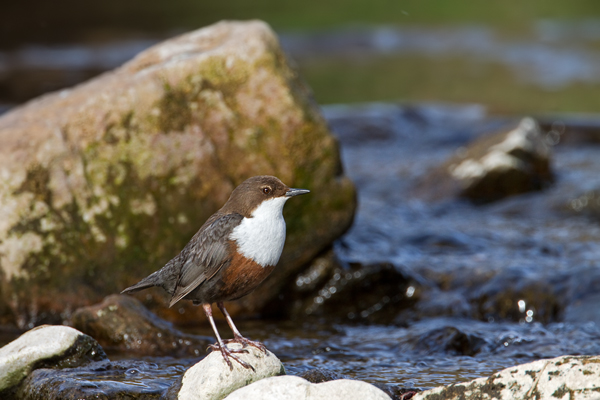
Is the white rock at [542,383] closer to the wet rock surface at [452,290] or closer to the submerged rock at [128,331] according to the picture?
the wet rock surface at [452,290]

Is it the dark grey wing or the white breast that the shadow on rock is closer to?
the dark grey wing

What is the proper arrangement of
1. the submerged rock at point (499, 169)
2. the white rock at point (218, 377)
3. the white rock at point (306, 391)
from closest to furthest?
the white rock at point (306, 391)
the white rock at point (218, 377)
the submerged rock at point (499, 169)

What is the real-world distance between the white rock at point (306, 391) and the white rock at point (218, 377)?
0.26 m

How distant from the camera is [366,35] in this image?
26.6 meters

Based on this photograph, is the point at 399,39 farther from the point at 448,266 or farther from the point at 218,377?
the point at 218,377

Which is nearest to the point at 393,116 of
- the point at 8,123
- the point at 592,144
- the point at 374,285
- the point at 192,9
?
the point at 592,144

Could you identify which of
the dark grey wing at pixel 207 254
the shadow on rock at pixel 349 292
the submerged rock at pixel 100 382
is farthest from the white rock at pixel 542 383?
the shadow on rock at pixel 349 292

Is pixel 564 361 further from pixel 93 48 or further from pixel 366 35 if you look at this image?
pixel 366 35

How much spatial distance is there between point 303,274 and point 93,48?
18921mm

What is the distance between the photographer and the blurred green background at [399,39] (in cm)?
1778

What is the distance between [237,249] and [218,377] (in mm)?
671

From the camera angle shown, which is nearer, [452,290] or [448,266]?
[452,290]

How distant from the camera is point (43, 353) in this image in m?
4.32

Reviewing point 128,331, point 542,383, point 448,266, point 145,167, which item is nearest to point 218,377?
point 128,331
